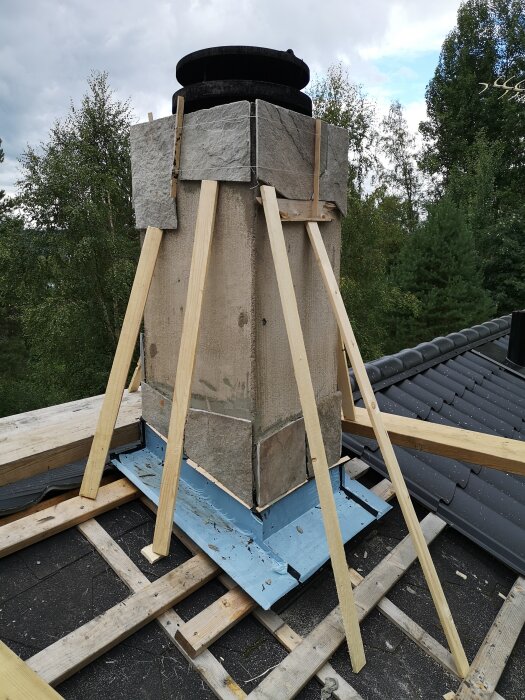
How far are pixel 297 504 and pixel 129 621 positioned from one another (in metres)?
0.85

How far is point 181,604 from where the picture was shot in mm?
1796

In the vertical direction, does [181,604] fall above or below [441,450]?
below

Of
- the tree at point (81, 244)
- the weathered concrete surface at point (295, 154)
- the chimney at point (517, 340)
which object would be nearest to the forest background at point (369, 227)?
the tree at point (81, 244)

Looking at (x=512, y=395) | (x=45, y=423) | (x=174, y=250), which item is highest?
(x=174, y=250)

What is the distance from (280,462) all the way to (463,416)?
258cm

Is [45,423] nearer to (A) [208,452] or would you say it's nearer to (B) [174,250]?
(A) [208,452]

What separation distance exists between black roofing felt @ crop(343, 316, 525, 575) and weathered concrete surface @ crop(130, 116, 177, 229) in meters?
1.75

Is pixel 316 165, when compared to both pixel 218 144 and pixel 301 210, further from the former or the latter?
pixel 218 144

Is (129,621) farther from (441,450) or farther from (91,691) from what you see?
(441,450)

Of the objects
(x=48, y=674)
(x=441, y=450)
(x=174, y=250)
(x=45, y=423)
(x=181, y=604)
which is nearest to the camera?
(x=48, y=674)

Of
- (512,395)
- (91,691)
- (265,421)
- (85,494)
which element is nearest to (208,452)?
(265,421)

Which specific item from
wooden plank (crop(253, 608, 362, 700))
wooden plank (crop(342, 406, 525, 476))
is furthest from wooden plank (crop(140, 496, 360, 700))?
wooden plank (crop(342, 406, 525, 476))

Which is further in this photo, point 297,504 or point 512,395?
point 512,395

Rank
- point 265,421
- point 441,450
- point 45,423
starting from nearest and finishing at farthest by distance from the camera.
Result: point 265,421
point 441,450
point 45,423
